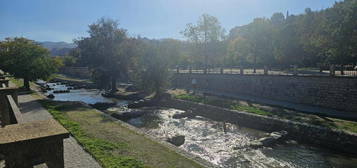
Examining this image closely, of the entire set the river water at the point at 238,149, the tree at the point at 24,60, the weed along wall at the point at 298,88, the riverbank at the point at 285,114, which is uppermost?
the tree at the point at 24,60

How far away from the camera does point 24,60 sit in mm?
30828

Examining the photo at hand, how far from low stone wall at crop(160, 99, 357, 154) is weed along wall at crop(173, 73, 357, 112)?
7.27m

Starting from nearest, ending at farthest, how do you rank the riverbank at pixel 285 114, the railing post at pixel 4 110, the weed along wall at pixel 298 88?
the railing post at pixel 4 110
the riverbank at pixel 285 114
the weed along wall at pixel 298 88

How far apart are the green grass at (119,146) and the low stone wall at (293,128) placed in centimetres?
972

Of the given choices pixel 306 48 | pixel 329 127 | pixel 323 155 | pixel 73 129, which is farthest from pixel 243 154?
pixel 306 48

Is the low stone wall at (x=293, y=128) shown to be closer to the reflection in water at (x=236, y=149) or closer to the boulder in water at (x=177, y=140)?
the reflection in water at (x=236, y=149)

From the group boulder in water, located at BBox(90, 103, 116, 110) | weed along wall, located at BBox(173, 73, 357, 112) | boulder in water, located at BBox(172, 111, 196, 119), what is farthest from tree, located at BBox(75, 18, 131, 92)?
boulder in water, located at BBox(172, 111, 196, 119)

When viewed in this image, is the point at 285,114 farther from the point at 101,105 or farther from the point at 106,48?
the point at 106,48

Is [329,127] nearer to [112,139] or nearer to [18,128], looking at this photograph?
[112,139]

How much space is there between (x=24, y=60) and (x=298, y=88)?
31.2 metres

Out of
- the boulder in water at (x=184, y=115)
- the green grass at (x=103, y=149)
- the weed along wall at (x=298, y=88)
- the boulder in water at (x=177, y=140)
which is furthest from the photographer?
the boulder in water at (x=184, y=115)

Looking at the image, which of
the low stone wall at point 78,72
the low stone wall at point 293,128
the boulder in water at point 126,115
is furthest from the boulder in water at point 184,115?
the low stone wall at point 78,72

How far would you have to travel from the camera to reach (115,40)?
143 ft

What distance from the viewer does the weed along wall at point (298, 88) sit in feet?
68.2
